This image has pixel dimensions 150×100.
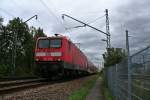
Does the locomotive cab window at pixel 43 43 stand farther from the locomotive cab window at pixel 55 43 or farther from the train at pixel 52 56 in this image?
the locomotive cab window at pixel 55 43

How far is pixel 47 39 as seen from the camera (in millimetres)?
26031

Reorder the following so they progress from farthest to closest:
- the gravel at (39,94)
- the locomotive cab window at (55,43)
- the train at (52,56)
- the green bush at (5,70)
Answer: the green bush at (5,70) < the locomotive cab window at (55,43) < the train at (52,56) < the gravel at (39,94)

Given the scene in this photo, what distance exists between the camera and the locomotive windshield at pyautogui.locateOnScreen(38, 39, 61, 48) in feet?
83.8

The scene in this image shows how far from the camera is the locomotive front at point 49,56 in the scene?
24.5 m

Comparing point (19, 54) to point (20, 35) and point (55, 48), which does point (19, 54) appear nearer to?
point (20, 35)

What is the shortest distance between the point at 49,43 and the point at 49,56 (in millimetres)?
1338

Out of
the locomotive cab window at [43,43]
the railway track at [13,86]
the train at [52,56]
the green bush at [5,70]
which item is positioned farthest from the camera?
the green bush at [5,70]

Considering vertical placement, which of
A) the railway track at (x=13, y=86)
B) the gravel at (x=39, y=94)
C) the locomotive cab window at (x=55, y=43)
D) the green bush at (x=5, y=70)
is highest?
the locomotive cab window at (x=55, y=43)

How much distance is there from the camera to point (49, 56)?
2500cm

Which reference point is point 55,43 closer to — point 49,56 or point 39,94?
point 49,56

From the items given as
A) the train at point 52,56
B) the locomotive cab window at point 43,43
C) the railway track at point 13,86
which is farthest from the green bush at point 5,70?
the railway track at point 13,86

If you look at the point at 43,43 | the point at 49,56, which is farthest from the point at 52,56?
the point at 43,43

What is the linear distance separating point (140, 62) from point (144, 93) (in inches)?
21.3

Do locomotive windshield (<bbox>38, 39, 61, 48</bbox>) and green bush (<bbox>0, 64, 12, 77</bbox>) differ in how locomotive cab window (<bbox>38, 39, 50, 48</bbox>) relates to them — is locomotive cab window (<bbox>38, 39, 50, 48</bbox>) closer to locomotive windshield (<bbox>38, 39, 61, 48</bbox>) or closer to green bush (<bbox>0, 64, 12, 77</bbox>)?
locomotive windshield (<bbox>38, 39, 61, 48</bbox>)
